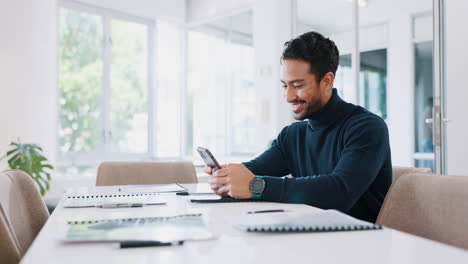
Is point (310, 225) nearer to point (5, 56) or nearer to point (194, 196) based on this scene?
point (194, 196)

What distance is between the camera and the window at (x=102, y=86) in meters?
5.21

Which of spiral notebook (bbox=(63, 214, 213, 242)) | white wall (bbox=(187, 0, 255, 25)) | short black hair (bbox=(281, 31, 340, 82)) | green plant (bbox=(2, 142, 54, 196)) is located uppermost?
white wall (bbox=(187, 0, 255, 25))

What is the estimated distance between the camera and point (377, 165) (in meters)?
1.48

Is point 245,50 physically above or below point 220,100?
above

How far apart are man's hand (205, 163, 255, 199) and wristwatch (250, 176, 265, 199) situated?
1cm

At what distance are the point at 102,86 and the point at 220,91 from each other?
Answer: 151 cm

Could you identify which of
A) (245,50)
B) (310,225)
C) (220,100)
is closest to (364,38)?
(245,50)

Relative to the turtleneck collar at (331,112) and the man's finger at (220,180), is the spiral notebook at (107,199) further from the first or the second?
the turtleneck collar at (331,112)

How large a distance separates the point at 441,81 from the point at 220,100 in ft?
10.7

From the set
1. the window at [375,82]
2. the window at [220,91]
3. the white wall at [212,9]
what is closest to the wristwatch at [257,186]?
the window at [375,82]

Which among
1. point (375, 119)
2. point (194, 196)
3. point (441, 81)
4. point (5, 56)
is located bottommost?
point (194, 196)

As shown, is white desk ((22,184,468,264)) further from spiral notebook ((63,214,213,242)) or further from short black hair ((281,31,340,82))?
short black hair ((281,31,340,82))

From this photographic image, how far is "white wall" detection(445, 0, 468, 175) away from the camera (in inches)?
125

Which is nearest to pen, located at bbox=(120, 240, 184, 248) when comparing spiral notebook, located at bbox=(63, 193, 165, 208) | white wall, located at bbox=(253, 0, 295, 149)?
spiral notebook, located at bbox=(63, 193, 165, 208)
